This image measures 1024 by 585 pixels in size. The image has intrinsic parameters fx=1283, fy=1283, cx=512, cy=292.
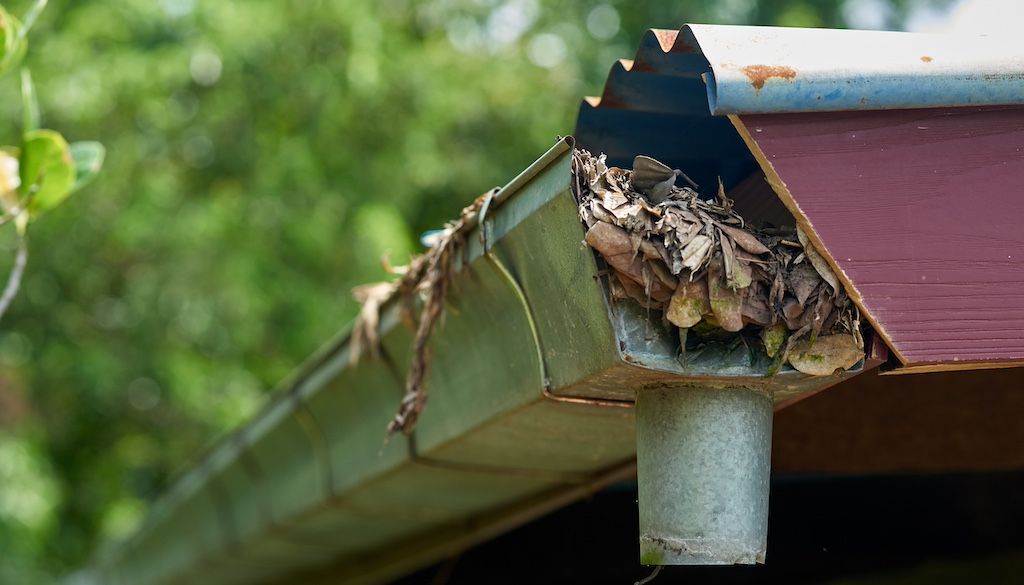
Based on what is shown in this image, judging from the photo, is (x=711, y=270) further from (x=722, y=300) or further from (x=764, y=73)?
(x=764, y=73)

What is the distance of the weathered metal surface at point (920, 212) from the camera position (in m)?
1.70

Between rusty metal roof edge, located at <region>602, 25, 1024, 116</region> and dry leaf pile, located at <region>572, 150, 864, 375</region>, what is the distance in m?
0.15

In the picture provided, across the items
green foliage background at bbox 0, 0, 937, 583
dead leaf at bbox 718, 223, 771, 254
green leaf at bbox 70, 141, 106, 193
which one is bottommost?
dead leaf at bbox 718, 223, 771, 254

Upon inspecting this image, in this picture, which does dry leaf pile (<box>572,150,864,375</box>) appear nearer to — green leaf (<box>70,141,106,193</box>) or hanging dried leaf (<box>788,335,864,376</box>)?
hanging dried leaf (<box>788,335,864,376</box>)

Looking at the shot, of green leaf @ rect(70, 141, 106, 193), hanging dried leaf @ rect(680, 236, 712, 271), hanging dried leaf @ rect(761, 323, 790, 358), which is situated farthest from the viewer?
green leaf @ rect(70, 141, 106, 193)

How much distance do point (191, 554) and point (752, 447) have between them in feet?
16.8

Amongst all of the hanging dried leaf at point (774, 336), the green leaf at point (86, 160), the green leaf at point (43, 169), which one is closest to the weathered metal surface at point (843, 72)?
the hanging dried leaf at point (774, 336)

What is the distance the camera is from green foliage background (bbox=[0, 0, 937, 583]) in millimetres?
9641

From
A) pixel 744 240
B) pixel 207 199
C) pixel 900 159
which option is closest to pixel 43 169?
pixel 744 240

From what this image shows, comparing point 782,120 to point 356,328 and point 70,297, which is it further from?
point 70,297

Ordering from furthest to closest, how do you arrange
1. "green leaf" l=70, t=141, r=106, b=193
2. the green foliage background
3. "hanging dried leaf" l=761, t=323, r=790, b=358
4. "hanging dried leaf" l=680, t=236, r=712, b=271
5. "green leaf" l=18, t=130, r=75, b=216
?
the green foliage background → "green leaf" l=70, t=141, r=106, b=193 → "green leaf" l=18, t=130, r=75, b=216 → "hanging dried leaf" l=761, t=323, r=790, b=358 → "hanging dried leaf" l=680, t=236, r=712, b=271

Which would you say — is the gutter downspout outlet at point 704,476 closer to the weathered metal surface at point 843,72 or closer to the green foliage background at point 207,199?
the weathered metal surface at point 843,72

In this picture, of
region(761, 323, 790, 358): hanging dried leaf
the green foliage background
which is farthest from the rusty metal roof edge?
the green foliage background

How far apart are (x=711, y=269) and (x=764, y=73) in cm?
26
